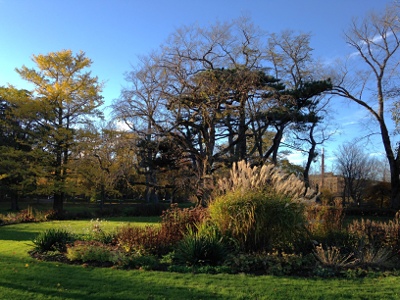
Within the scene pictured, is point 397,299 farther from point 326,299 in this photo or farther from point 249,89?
point 249,89

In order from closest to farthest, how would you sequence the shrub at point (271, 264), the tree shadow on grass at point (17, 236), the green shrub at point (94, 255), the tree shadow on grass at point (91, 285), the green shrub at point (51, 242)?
the tree shadow on grass at point (91, 285) → the shrub at point (271, 264) → the green shrub at point (94, 255) → the green shrub at point (51, 242) → the tree shadow on grass at point (17, 236)

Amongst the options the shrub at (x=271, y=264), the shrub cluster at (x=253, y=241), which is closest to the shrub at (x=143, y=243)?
the shrub cluster at (x=253, y=241)

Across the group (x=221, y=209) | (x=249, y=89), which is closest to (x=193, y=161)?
(x=249, y=89)

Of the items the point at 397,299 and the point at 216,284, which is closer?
the point at 397,299

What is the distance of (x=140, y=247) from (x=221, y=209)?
6.86 feet

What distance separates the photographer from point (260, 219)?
25.3 feet

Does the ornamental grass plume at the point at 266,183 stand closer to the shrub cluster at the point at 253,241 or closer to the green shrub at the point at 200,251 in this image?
the shrub cluster at the point at 253,241

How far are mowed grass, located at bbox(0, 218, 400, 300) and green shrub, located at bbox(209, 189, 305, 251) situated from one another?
171 cm

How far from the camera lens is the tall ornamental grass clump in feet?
25.5

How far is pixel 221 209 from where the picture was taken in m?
8.10

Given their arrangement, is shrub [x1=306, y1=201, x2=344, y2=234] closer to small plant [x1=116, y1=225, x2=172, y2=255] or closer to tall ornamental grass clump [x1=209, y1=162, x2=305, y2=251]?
tall ornamental grass clump [x1=209, y1=162, x2=305, y2=251]

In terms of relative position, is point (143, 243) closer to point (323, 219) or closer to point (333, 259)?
point (333, 259)

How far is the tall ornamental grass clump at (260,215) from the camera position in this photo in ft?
25.5

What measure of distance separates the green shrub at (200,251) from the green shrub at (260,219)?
646 mm
